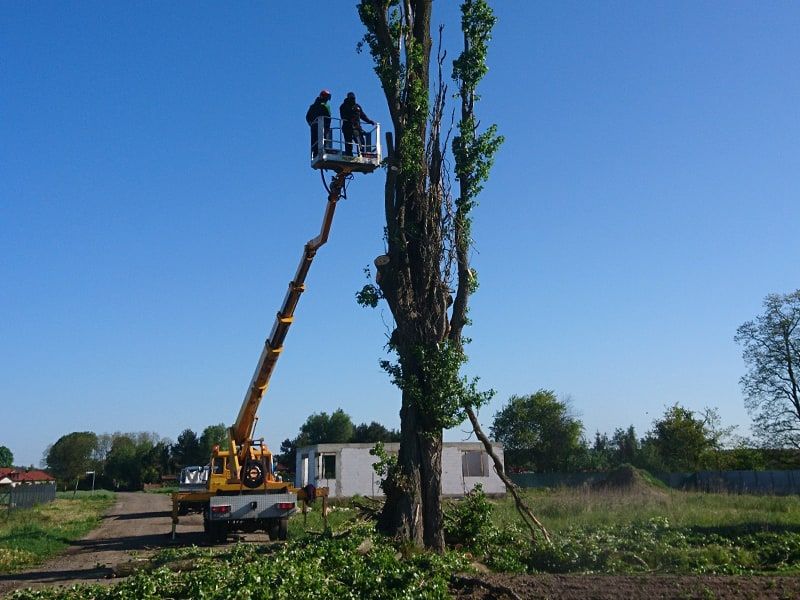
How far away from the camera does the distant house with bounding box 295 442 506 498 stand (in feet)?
123

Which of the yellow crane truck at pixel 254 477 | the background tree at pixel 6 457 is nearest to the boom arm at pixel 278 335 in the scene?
the yellow crane truck at pixel 254 477

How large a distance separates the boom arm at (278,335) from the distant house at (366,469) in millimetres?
14911

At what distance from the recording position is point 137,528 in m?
26.8

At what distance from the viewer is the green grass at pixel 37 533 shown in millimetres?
17078

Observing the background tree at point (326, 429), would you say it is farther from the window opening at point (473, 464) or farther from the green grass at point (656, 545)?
the green grass at point (656, 545)

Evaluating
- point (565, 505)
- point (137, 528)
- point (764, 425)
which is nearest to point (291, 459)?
point (764, 425)

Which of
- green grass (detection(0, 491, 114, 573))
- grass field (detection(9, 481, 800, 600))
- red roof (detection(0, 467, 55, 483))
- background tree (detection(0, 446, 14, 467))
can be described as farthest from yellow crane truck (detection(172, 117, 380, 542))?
background tree (detection(0, 446, 14, 467))

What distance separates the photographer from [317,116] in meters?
17.0

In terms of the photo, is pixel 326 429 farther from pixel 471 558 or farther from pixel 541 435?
pixel 471 558

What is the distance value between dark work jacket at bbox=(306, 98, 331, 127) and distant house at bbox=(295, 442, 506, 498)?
74.3ft

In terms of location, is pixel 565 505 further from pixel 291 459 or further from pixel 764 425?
pixel 291 459

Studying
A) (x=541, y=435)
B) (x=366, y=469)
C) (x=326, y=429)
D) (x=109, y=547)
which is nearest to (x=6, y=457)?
(x=326, y=429)

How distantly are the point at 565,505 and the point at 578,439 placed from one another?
51492mm

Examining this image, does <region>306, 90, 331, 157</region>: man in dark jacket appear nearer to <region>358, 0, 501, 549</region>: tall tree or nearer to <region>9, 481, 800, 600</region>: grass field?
<region>358, 0, 501, 549</region>: tall tree
